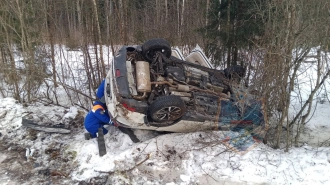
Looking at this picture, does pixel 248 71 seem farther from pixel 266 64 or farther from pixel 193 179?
pixel 193 179

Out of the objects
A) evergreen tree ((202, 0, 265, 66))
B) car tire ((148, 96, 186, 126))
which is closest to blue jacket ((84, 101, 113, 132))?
car tire ((148, 96, 186, 126))

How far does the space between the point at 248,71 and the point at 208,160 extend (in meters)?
2.46

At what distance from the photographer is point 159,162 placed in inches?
148

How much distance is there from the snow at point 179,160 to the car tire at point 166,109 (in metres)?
0.53

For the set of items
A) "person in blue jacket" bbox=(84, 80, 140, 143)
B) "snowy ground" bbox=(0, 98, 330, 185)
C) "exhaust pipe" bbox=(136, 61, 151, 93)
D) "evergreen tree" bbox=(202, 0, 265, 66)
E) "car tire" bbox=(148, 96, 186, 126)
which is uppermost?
"evergreen tree" bbox=(202, 0, 265, 66)

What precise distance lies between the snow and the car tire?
53 centimetres

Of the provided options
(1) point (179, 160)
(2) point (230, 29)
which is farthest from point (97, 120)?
(2) point (230, 29)

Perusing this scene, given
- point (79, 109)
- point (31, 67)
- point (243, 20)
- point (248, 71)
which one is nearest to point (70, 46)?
point (31, 67)

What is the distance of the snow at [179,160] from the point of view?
11.2 ft

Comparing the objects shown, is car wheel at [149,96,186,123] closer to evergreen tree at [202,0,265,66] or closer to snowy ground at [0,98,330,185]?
snowy ground at [0,98,330,185]

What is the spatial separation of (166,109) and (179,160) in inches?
32.6

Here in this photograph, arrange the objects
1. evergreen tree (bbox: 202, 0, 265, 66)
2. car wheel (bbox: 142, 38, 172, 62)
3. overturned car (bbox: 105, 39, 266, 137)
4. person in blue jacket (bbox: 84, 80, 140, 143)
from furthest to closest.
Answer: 1. evergreen tree (bbox: 202, 0, 265, 66)
2. car wheel (bbox: 142, 38, 172, 62)
3. person in blue jacket (bbox: 84, 80, 140, 143)
4. overturned car (bbox: 105, 39, 266, 137)

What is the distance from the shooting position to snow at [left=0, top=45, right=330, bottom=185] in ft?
11.2

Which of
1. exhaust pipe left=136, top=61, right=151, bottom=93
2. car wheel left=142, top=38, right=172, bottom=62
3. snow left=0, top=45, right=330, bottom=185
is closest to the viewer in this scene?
snow left=0, top=45, right=330, bottom=185
